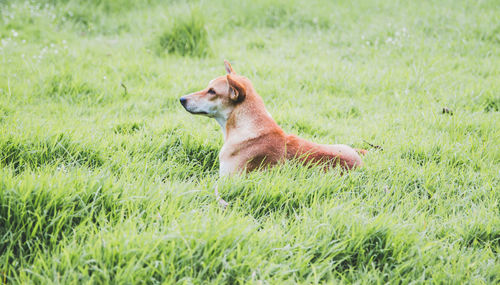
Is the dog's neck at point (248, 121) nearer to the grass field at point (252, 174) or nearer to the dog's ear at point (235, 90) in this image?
the dog's ear at point (235, 90)

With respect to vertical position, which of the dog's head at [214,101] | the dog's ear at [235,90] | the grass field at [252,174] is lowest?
the grass field at [252,174]

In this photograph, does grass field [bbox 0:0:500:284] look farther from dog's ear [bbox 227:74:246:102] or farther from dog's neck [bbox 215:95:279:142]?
dog's ear [bbox 227:74:246:102]

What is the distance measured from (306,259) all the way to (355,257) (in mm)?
360

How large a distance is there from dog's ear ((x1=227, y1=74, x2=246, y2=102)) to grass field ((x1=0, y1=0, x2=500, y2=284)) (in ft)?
1.98

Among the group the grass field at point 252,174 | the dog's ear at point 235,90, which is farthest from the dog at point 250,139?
the grass field at point 252,174

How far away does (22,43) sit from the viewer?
605cm

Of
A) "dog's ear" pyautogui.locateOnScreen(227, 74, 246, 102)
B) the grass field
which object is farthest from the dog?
the grass field

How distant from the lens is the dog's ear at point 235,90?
3088mm

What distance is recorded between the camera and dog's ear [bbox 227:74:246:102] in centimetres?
309

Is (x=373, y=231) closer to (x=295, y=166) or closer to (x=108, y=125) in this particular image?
(x=295, y=166)

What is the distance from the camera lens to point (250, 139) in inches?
123

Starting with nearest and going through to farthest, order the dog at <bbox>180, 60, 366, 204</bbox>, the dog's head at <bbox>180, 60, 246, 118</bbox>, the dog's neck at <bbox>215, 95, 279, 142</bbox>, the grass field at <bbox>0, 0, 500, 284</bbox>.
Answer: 1. the grass field at <bbox>0, 0, 500, 284</bbox>
2. the dog at <bbox>180, 60, 366, 204</bbox>
3. the dog's neck at <bbox>215, 95, 279, 142</bbox>
4. the dog's head at <bbox>180, 60, 246, 118</bbox>

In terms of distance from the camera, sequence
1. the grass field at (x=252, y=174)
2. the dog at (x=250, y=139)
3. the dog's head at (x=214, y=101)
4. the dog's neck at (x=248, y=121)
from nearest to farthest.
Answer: the grass field at (x=252, y=174) → the dog at (x=250, y=139) → the dog's neck at (x=248, y=121) → the dog's head at (x=214, y=101)

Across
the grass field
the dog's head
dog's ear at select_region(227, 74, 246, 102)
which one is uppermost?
dog's ear at select_region(227, 74, 246, 102)
